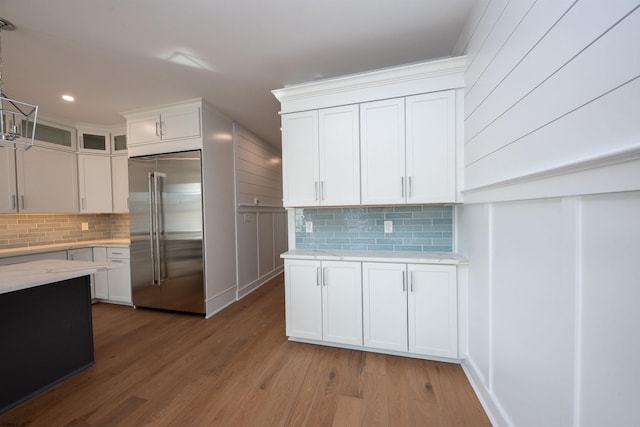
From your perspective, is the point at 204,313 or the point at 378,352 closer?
the point at 378,352

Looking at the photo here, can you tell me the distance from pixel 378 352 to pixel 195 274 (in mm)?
2285

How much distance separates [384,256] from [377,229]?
38 cm

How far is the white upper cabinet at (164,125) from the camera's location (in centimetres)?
293

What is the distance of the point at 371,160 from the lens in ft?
7.11

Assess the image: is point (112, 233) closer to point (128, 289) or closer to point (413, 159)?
point (128, 289)

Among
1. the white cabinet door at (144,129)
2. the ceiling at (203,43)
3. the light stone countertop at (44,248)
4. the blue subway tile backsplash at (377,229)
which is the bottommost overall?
the light stone countertop at (44,248)

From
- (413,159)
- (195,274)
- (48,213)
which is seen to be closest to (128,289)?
(195,274)

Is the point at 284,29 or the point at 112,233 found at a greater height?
the point at 284,29

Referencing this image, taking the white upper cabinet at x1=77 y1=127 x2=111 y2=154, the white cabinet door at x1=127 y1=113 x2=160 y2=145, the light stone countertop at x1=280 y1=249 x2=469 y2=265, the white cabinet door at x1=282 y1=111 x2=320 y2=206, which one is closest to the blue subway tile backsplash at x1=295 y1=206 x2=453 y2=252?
the light stone countertop at x1=280 y1=249 x2=469 y2=265

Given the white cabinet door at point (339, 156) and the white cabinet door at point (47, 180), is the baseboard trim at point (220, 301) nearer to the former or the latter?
the white cabinet door at point (339, 156)

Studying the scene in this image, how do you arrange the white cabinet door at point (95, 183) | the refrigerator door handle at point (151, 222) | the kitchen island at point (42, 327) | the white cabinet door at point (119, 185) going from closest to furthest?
the kitchen island at point (42, 327) < the refrigerator door handle at point (151, 222) < the white cabinet door at point (95, 183) < the white cabinet door at point (119, 185)

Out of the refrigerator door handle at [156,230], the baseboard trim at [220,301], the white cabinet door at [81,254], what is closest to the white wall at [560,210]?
the baseboard trim at [220,301]

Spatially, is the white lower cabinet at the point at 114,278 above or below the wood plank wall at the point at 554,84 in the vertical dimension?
below

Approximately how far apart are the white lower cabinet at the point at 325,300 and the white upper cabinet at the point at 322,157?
2.05 feet
